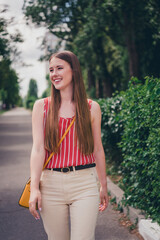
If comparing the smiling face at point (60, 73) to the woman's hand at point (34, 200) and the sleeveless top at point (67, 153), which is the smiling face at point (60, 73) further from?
A: the woman's hand at point (34, 200)

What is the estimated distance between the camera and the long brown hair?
2.23 meters

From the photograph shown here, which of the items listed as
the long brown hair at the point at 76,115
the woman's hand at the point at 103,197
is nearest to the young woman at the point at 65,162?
the long brown hair at the point at 76,115

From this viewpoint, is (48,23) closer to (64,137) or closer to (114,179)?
(114,179)

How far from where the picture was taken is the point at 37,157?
7.29 feet

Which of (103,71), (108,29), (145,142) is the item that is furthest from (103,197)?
(103,71)

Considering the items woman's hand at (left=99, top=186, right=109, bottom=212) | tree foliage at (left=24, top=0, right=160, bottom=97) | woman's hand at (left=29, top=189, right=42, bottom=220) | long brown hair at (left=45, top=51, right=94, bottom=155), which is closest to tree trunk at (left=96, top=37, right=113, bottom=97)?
tree foliage at (left=24, top=0, right=160, bottom=97)

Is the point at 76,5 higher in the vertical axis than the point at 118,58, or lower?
higher

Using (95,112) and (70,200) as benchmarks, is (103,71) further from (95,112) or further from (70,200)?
(70,200)

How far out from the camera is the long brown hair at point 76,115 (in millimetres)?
2227

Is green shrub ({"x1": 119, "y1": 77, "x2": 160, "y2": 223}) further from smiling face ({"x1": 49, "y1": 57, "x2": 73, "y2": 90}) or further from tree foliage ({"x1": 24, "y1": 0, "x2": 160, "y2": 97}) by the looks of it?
tree foliage ({"x1": 24, "y1": 0, "x2": 160, "y2": 97})

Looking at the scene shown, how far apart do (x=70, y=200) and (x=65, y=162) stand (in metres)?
0.28

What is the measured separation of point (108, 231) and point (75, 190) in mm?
2211

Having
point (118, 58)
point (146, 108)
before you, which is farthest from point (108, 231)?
point (118, 58)

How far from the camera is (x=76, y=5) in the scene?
20.4m
